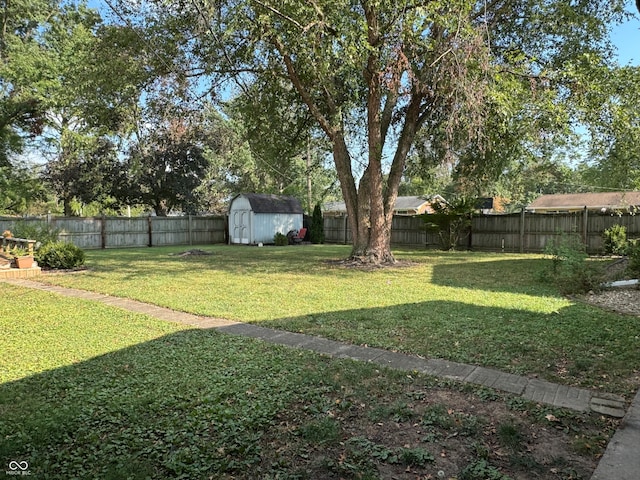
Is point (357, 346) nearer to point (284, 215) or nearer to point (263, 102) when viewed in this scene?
point (263, 102)

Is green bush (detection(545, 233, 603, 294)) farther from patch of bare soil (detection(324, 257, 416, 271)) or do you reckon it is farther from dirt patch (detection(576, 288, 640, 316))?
patch of bare soil (detection(324, 257, 416, 271))

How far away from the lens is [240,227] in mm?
20375

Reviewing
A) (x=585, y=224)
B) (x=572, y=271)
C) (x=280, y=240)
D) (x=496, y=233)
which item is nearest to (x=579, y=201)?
(x=496, y=233)

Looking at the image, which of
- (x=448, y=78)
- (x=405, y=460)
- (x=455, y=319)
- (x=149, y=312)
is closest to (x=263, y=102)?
(x=448, y=78)

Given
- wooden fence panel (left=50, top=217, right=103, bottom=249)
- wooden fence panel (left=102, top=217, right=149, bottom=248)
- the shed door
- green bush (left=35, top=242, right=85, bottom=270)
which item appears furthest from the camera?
the shed door

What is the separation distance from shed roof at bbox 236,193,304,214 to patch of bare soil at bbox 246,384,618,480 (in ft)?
57.2

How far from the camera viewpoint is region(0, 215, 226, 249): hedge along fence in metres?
16.7

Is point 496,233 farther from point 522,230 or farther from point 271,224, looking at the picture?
point 271,224

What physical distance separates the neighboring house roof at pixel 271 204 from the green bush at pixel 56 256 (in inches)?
400

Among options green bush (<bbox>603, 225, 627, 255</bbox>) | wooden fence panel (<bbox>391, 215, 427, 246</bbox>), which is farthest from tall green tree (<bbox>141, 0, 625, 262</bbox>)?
wooden fence panel (<bbox>391, 215, 427, 246</bbox>)

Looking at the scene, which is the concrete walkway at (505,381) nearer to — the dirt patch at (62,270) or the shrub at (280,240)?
the dirt patch at (62,270)

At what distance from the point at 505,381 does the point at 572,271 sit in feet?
16.3

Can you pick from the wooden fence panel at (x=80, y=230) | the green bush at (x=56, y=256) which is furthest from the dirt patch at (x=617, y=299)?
the wooden fence panel at (x=80, y=230)

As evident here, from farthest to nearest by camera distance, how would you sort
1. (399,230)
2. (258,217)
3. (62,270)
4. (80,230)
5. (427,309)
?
1. (258,217)
2. (399,230)
3. (80,230)
4. (62,270)
5. (427,309)
